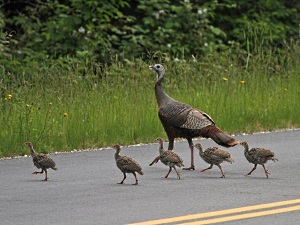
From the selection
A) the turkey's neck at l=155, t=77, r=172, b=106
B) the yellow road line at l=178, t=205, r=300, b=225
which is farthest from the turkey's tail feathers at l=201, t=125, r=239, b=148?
the yellow road line at l=178, t=205, r=300, b=225

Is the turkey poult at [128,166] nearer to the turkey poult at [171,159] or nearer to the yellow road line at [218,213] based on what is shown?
the turkey poult at [171,159]

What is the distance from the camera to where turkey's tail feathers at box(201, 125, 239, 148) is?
12359 millimetres

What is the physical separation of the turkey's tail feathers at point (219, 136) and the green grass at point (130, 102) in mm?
2313

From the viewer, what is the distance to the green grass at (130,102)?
573 inches

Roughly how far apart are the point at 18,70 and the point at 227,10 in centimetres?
644

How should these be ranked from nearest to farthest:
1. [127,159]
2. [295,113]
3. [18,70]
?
[127,159] < [295,113] < [18,70]

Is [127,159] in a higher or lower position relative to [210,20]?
lower

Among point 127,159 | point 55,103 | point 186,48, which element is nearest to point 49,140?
point 55,103

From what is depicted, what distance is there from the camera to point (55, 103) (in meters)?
15.8

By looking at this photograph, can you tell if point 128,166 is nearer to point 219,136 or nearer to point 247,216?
point 219,136

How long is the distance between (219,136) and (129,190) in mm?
1874

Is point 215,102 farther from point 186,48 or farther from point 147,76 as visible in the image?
point 186,48

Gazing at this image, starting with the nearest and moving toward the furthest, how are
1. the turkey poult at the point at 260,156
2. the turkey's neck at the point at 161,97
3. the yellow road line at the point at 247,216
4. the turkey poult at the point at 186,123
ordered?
the yellow road line at the point at 247,216 → the turkey poult at the point at 260,156 → the turkey poult at the point at 186,123 → the turkey's neck at the point at 161,97

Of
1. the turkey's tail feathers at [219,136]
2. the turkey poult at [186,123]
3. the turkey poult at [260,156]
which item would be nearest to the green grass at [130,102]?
the turkey poult at [186,123]
